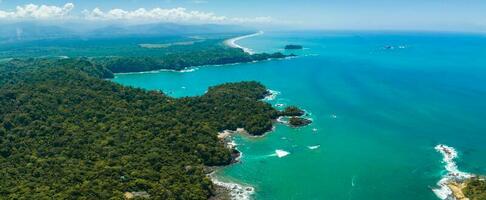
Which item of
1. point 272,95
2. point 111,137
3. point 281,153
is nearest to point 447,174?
point 281,153

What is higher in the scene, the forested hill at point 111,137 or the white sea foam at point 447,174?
the forested hill at point 111,137

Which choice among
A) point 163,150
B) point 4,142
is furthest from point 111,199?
point 4,142

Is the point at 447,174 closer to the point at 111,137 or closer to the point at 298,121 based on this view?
the point at 298,121

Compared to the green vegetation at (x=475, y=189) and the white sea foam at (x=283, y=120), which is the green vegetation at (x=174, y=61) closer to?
the white sea foam at (x=283, y=120)

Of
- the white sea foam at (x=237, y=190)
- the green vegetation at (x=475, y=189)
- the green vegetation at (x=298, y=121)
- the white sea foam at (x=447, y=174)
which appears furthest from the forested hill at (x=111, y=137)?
the green vegetation at (x=475, y=189)

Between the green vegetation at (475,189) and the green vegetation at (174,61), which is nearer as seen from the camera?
the green vegetation at (475,189)

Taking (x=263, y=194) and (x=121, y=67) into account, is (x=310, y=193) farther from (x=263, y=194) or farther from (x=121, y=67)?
(x=121, y=67)
